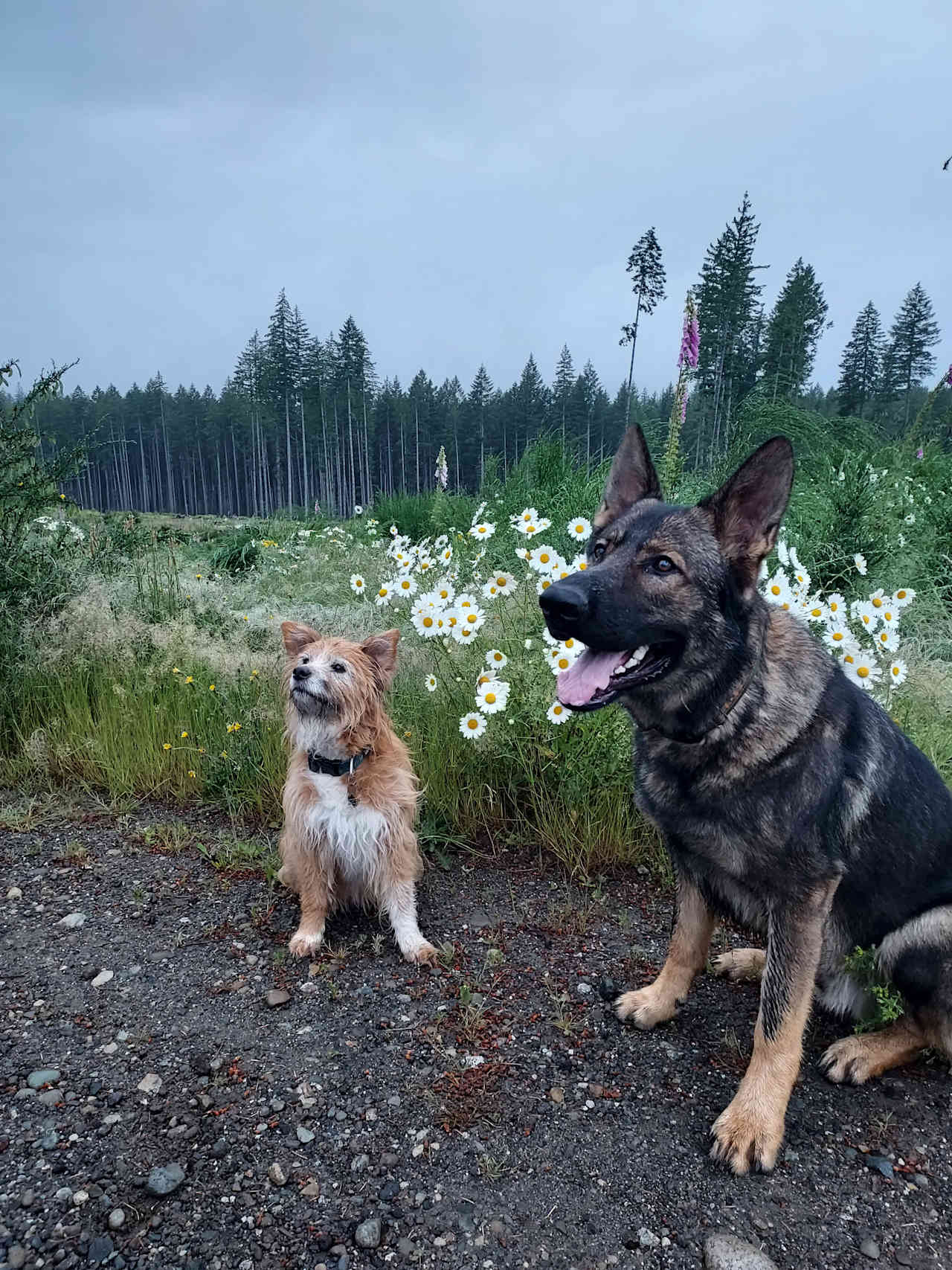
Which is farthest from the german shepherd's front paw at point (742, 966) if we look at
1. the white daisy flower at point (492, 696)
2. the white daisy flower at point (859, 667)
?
the white daisy flower at point (492, 696)

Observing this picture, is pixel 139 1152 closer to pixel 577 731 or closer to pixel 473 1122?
pixel 473 1122

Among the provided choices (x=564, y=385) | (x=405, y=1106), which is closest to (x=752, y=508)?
(x=405, y=1106)

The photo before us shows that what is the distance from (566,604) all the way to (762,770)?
0.88 m

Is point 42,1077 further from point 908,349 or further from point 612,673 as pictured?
point 908,349

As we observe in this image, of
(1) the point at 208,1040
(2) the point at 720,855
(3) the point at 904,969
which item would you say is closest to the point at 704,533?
(2) the point at 720,855

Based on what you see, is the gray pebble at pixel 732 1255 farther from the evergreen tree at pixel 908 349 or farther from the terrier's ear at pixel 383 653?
the evergreen tree at pixel 908 349

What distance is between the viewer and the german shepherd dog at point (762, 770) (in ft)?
7.19

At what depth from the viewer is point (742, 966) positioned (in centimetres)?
305

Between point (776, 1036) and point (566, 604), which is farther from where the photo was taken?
point (776, 1036)

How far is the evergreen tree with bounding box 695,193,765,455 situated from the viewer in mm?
12812

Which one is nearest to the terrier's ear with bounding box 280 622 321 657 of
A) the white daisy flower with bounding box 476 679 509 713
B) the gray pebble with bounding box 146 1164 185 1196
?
the white daisy flower with bounding box 476 679 509 713

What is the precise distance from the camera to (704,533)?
7.46ft

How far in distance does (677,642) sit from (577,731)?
1.76 m

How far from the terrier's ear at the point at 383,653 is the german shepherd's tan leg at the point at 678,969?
1657mm
